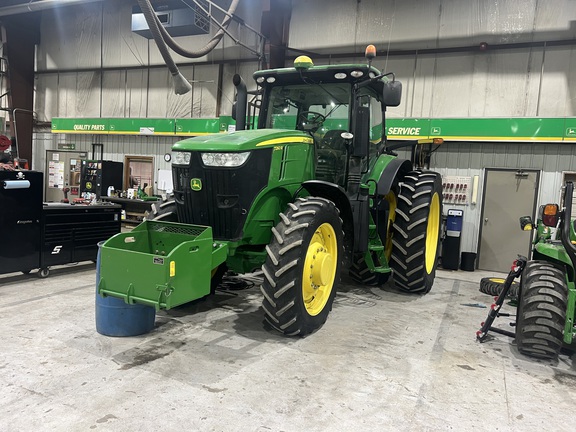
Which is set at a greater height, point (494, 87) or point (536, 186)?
point (494, 87)

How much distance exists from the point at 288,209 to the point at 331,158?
1.22 meters

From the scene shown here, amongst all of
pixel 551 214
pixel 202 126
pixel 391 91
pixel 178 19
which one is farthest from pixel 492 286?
pixel 178 19

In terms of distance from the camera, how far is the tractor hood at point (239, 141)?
12.0 ft

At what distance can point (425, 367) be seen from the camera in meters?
3.35

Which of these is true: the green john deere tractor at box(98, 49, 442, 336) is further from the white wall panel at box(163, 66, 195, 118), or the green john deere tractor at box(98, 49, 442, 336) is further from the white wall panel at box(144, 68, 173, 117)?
the white wall panel at box(144, 68, 173, 117)

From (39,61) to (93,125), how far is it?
3472 mm

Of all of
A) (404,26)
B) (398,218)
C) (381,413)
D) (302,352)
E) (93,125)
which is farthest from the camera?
(93,125)

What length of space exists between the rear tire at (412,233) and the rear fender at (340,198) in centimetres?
85

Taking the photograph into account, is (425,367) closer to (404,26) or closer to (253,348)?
(253,348)

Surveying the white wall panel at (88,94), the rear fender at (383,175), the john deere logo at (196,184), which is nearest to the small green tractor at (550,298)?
the rear fender at (383,175)

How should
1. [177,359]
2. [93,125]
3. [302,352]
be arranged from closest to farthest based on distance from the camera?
[177,359] < [302,352] < [93,125]

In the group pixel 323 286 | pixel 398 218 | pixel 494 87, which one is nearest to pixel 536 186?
pixel 494 87

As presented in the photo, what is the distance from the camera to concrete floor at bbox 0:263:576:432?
2.53 m

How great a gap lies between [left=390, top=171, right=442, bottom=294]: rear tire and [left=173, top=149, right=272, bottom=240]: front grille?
2036mm
